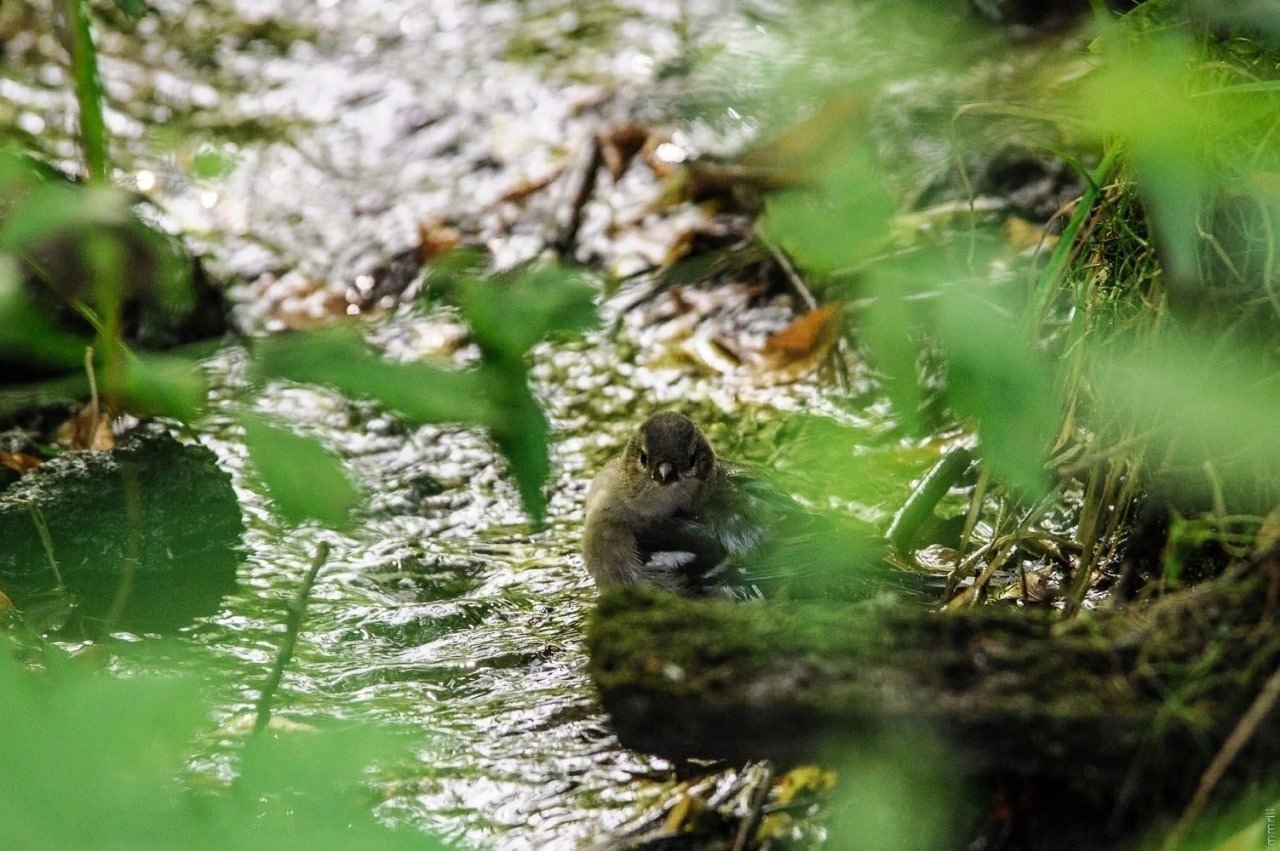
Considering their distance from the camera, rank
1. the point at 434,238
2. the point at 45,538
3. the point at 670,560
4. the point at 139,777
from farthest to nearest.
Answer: the point at 434,238 → the point at 670,560 → the point at 45,538 → the point at 139,777

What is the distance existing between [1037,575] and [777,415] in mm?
1680

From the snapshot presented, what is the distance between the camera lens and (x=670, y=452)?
4.39m

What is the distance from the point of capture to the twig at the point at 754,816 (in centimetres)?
241

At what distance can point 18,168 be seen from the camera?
1.74 m

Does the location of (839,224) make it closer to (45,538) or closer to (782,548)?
(782,548)

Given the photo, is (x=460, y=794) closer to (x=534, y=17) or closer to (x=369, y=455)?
(x=369, y=455)

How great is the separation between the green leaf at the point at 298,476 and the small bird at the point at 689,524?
254cm

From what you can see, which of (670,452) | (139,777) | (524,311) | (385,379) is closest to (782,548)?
(670,452)

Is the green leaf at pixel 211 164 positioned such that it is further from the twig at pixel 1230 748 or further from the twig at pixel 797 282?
the twig at pixel 797 282

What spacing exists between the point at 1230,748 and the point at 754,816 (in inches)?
32.6

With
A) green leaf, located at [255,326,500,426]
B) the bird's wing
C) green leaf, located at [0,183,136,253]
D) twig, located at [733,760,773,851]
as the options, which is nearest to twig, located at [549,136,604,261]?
the bird's wing

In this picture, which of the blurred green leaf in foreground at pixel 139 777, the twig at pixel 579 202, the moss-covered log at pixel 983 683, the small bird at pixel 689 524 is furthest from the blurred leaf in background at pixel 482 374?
the twig at pixel 579 202

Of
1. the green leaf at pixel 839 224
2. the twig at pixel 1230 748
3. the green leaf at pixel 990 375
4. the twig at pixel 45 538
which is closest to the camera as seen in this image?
the green leaf at pixel 990 375

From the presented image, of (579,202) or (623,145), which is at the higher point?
(623,145)
